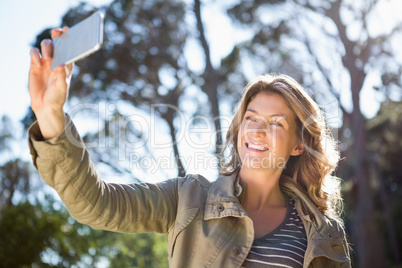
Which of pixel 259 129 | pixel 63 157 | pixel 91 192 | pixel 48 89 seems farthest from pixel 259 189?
pixel 48 89

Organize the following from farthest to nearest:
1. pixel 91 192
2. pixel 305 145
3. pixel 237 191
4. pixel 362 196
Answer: pixel 362 196
pixel 305 145
pixel 237 191
pixel 91 192

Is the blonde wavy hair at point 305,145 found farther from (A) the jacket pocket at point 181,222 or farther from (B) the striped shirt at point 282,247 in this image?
(A) the jacket pocket at point 181,222

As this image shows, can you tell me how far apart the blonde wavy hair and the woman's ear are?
19 millimetres

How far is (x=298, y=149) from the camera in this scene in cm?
256

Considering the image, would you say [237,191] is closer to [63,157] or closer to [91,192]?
[91,192]

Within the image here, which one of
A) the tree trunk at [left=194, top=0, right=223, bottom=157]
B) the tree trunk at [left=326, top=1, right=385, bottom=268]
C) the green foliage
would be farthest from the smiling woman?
the tree trunk at [left=326, top=1, right=385, bottom=268]

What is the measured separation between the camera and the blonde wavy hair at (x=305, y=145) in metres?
2.37

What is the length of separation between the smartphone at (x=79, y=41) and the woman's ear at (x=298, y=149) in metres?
1.53

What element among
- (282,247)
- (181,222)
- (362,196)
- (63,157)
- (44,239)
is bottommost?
(44,239)

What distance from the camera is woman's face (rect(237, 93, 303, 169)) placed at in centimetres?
221

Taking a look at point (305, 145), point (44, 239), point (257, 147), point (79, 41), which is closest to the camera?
point (79, 41)

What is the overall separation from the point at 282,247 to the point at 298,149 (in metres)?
0.76

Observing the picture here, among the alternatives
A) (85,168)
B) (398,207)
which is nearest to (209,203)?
(85,168)

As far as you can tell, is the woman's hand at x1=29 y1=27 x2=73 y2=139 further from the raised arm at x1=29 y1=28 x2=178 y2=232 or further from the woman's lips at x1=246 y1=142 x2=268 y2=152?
the woman's lips at x1=246 y1=142 x2=268 y2=152
